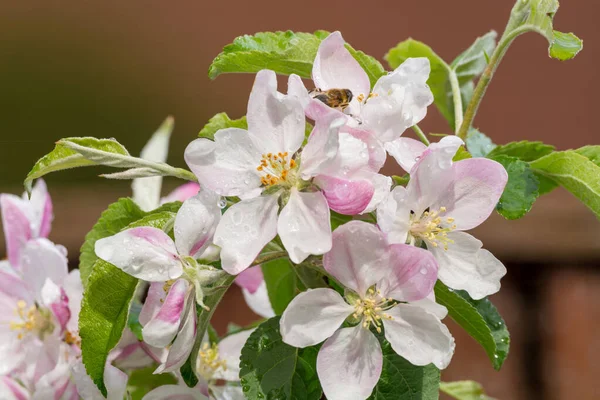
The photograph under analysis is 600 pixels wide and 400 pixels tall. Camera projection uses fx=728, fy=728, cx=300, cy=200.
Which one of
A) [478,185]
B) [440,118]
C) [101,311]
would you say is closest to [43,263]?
[101,311]

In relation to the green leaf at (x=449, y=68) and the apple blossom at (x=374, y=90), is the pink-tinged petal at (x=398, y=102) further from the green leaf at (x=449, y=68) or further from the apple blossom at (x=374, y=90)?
the green leaf at (x=449, y=68)

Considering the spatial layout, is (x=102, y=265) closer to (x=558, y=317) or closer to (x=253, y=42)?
(x=253, y=42)

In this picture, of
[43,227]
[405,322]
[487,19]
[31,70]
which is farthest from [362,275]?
[31,70]

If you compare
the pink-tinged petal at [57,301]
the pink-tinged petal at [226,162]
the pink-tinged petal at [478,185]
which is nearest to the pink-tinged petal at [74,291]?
the pink-tinged petal at [57,301]

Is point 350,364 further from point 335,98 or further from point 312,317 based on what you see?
point 335,98

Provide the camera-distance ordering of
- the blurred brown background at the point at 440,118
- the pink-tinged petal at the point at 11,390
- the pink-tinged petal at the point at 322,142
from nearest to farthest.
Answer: the pink-tinged petal at the point at 322,142, the pink-tinged petal at the point at 11,390, the blurred brown background at the point at 440,118

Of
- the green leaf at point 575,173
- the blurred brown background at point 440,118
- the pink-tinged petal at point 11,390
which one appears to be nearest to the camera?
the green leaf at point 575,173

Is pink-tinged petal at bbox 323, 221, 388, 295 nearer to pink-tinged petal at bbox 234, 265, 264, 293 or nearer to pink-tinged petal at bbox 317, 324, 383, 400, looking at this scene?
pink-tinged petal at bbox 317, 324, 383, 400
